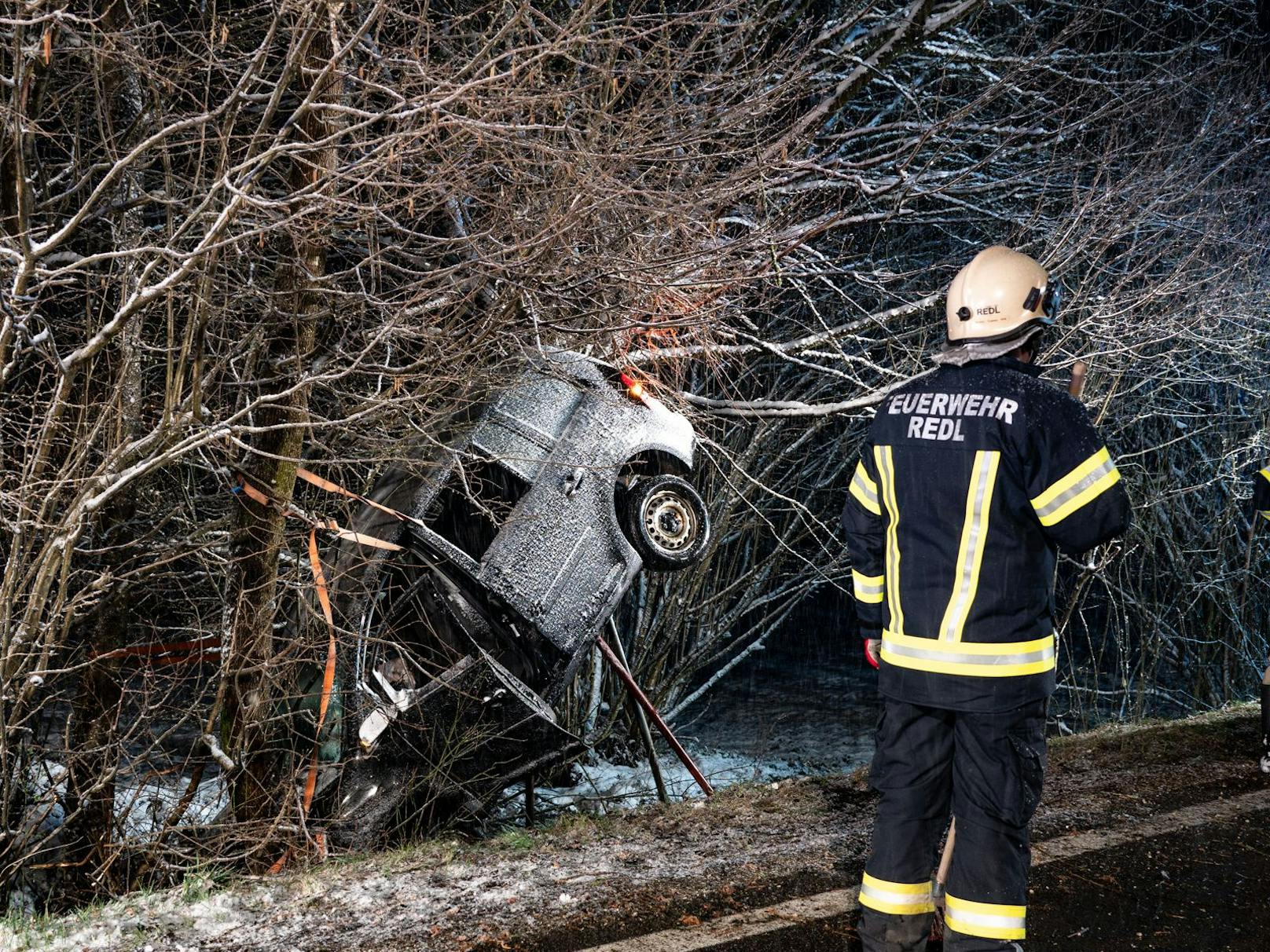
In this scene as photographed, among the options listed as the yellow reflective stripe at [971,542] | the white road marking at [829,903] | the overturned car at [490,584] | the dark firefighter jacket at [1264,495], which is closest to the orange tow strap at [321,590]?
the overturned car at [490,584]

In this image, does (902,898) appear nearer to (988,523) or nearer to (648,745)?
(988,523)

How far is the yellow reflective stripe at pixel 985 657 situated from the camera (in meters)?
2.87

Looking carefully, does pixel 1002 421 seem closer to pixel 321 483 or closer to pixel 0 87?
pixel 321 483

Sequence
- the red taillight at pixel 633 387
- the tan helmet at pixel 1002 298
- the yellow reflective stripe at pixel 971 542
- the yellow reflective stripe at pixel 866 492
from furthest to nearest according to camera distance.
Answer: the red taillight at pixel 633 387
the yellow reflective stripe at pixel 866 492
the tan helmet at pixel 1002 298
the yellow reflective stripe at pixel 971 542

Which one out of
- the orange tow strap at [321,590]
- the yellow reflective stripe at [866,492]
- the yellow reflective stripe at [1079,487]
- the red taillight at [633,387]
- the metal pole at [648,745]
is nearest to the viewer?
the yellow reflective stripe at [1079,487]

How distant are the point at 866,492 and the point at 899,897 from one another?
1.15m

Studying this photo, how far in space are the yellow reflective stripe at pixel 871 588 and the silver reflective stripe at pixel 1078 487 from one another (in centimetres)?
58

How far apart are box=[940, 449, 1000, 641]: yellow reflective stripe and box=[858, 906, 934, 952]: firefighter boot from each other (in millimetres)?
787

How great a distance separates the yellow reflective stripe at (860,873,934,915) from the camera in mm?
2939

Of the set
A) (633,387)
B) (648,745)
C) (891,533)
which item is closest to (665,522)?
(633,387)

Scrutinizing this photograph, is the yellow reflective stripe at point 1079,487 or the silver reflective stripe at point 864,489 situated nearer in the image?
the yellow reflective stripe at point 1079,487

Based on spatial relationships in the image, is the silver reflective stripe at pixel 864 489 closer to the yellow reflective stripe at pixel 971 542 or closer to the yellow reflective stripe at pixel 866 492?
the yellow reflective stripe at pixel 866 492

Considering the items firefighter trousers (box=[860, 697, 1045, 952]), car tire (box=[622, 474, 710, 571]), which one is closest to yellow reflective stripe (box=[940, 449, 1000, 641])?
firefighter trousers (box=[860, 697, 1045, 952])

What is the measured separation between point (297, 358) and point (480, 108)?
147 centimetres
